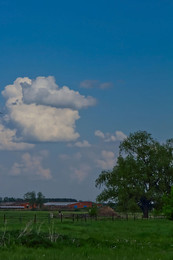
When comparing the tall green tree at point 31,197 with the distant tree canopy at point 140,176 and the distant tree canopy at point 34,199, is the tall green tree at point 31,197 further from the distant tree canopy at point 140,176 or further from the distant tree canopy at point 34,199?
the distant tree canopy at point 140,176

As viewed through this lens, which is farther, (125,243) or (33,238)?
(125,243)

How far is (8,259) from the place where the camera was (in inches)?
605

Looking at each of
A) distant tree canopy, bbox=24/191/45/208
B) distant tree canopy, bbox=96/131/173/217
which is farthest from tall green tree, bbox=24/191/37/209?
distant tree canopy, bbox=96/131/173/217

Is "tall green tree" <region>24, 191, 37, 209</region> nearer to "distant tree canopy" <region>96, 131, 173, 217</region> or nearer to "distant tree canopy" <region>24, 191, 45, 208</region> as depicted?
"distant tree canopy" <region>24, 191, 45, 208</region>

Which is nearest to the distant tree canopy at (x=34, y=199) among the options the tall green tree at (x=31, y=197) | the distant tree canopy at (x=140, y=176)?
the tall green tree at (x=31, y=197)

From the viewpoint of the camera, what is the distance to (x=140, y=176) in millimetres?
72688

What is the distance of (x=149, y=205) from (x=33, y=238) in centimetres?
5601

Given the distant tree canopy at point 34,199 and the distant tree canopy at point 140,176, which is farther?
the distant tree canopy at point 34,199

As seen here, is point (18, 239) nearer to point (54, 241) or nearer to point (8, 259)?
point (54, 241)

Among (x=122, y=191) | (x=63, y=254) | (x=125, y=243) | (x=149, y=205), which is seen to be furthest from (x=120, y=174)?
(x=63, y=254)

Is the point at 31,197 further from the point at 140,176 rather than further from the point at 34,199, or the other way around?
the point at 140,176

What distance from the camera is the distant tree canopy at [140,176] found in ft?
235

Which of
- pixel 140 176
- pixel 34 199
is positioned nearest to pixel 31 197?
pixel 34 199

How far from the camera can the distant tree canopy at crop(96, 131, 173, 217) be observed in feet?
235
